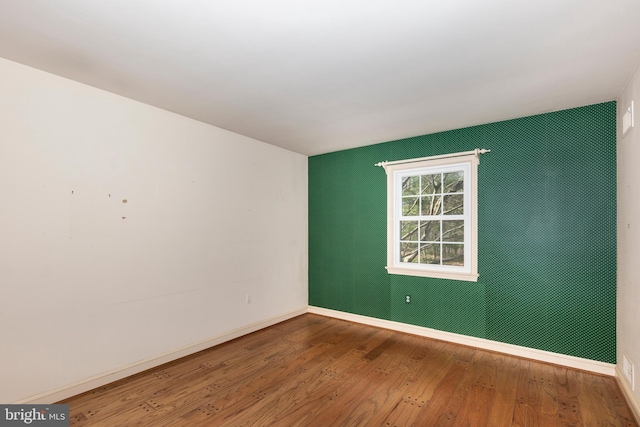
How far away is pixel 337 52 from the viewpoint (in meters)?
2.09

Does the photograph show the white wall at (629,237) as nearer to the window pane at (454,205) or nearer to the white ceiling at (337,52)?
the white ceiling at (337,52)

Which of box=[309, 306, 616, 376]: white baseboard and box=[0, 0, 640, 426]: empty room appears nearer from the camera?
box=[0, 0, 640, 426]: empty room

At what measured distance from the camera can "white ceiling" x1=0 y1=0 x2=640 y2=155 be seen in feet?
5.54

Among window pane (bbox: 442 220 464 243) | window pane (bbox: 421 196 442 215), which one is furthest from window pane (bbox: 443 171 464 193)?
window pane (bbox: 442 220 464 243)

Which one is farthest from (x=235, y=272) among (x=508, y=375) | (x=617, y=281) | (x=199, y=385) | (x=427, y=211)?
(x=617, y=281)

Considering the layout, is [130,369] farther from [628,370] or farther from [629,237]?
[629,237]

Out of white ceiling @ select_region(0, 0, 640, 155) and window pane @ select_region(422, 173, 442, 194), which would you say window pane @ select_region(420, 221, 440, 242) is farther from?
white ceiling @ select_region(0, 0, 640, 155)

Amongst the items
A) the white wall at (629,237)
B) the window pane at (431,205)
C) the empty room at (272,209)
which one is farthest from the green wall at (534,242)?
the window pane at (431,205)

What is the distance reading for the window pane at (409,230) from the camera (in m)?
4.17

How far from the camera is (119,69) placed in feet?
7.73

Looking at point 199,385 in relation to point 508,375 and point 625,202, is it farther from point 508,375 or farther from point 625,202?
point 625,202

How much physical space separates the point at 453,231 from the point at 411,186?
32.3 inches

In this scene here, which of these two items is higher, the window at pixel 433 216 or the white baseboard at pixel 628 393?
the window at pixel 433 216

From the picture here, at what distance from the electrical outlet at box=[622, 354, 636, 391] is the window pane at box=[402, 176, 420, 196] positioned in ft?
8.26
